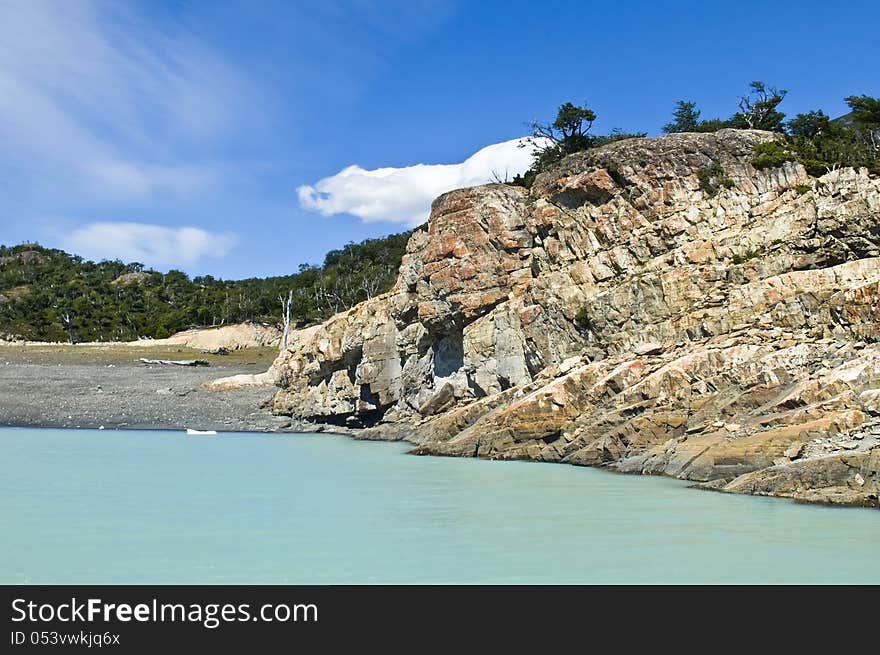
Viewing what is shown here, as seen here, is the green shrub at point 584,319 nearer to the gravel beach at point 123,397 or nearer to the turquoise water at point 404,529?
the turquoise water at point 404,529

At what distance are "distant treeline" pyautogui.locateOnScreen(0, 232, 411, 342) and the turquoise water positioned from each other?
64000mm

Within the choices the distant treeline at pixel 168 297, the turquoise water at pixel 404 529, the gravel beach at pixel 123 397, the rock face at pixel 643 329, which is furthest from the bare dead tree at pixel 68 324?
the turquoise water at pixel 404 529

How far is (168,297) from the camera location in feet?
400

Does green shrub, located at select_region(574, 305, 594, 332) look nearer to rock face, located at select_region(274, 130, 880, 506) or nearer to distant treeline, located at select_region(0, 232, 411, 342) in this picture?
rock face, located at select_region(274, 130, 880, 506)

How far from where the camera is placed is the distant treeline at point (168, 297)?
96500 millimetres

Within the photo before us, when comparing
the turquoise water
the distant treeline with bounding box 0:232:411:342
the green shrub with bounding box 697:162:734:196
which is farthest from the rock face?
the distant treeline with bounding box 0:232:411:342

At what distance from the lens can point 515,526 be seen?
15844mm

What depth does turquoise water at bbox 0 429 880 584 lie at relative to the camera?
39.1 ft

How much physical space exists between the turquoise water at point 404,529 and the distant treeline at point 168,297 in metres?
64.0

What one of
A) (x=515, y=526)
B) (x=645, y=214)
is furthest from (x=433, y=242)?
(x=515, y=526)

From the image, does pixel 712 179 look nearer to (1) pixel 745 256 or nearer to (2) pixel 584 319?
(1) pixel 745 256

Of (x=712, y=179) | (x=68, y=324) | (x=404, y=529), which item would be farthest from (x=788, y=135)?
(x=68, y=324)
